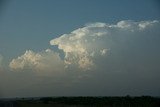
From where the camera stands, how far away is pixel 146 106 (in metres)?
59.1

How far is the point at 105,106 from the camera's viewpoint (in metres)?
61.7

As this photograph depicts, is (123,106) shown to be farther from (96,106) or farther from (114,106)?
(96,106)

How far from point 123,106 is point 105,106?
3.16 m

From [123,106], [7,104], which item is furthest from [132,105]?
[7,104]

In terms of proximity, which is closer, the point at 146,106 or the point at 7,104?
the point at 7,104

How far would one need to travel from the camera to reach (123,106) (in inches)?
2365

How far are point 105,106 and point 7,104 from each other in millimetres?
27233

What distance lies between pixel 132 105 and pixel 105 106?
182 inches

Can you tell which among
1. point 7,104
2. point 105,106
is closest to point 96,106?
point 105,106

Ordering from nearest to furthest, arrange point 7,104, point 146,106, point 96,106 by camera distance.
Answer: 1. point 7,104
2. point 146,106
3. point 96,106

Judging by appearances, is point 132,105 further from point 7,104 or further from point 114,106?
point 7,104

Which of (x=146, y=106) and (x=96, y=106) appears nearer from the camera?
(x=146, y=106)

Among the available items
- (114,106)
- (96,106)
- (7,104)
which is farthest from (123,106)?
(7,104)

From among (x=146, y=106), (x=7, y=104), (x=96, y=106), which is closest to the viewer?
(x=7, y=104)
